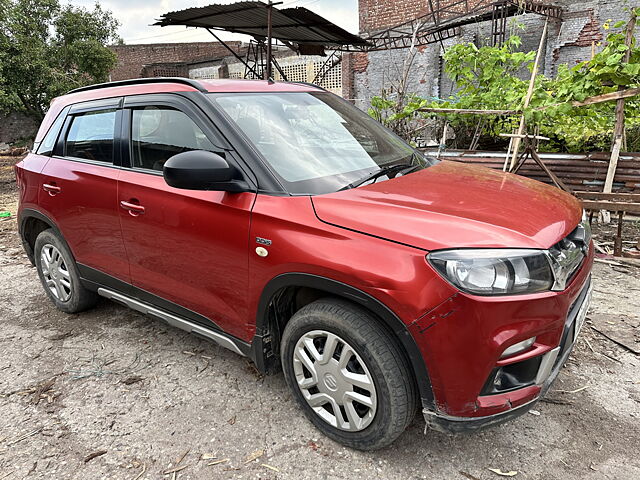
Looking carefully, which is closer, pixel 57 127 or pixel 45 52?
pixel 57 127

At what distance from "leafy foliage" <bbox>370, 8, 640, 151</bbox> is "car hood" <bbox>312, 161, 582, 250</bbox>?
137 inches

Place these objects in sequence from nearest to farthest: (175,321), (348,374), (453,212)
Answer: (453,212)
(348,374)
(175,321)

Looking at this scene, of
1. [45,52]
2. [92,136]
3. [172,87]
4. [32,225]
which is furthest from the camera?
[45,52]

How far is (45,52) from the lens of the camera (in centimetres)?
1727

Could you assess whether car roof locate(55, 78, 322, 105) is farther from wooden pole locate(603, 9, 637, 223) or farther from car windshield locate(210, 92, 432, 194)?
wooden pole locate(603, 9, 637, 223)

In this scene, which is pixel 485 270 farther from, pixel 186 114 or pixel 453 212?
pixel 186 114

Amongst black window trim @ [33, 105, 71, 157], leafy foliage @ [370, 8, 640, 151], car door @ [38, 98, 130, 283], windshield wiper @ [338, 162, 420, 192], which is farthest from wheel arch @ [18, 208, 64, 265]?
leafy foliage @ [370, 8, 640, 151]

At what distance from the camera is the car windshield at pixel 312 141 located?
2479mm

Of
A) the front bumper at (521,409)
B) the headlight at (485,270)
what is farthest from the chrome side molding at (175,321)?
the headlight at (485,270)

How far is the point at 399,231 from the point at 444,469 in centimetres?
120

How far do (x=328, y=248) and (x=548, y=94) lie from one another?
203 inches

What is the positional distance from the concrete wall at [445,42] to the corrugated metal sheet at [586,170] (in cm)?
524

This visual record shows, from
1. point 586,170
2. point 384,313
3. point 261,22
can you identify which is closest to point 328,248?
point 384,313

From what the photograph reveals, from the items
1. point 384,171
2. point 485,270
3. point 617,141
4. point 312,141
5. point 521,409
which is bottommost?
point 521,409
